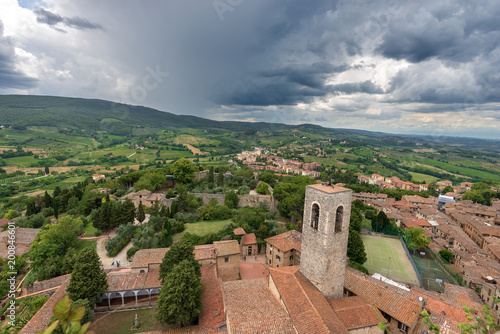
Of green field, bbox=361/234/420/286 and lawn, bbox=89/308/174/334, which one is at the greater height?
lawn, bbox=89/308/174/334

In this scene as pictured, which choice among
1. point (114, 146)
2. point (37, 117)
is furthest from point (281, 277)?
point (37, 117)

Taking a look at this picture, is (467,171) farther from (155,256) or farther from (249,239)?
(155,256)

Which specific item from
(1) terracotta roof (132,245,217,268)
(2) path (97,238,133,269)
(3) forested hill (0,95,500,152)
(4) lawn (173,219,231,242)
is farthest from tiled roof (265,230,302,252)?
(3) forested hill (0,95,500,152)

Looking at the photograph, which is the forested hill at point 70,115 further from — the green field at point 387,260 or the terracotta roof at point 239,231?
the green field at point 387,260

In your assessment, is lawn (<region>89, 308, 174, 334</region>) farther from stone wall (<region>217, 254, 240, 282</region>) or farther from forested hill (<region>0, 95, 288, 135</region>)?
forested hill (<region>0, 95, 288, 135</region>)

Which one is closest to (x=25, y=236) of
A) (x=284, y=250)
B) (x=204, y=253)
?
(x=204, y=253)

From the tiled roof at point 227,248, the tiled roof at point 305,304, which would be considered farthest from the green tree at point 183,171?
the tiled roof at point 305,304

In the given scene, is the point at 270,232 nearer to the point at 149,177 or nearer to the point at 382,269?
the point at 382,269
